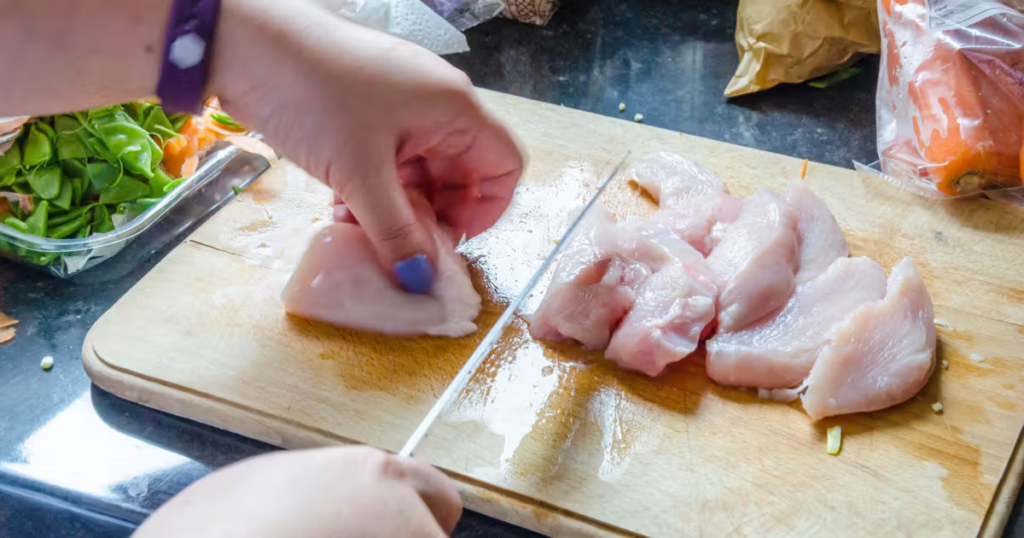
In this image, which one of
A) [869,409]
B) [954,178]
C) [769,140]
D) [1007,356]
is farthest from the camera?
[769,140]

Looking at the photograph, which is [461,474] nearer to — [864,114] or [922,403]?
[922,403]

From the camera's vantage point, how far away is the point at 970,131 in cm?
196

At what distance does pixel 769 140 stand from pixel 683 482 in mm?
1326

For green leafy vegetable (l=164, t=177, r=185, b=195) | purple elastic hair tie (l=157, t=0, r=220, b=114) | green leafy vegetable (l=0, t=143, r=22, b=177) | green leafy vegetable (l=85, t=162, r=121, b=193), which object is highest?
purple elastic hair tie (l=157, t=0, r=220, b=114)

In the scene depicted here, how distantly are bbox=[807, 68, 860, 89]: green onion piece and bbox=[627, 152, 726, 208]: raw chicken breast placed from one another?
0.81 meters

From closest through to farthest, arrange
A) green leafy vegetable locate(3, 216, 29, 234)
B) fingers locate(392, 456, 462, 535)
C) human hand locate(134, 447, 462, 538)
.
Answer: human hand locate(134, 447, 462, 538), fingers locate(392, 456, 462, 535), green leafy vegetable locate(3, 216, 29, 234)

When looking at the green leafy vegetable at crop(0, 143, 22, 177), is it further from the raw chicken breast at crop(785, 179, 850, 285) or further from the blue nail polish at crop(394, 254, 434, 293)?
the raw chicken breast at crop(785, 179, 850, 285)

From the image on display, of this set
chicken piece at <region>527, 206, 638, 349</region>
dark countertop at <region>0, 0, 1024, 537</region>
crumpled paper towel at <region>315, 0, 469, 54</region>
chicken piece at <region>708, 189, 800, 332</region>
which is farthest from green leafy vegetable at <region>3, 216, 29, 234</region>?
chicken piece at <region>708, 189, 800, 332</region>

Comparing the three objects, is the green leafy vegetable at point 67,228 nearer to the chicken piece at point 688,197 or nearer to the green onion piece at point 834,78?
the chicken piece at point 688,197

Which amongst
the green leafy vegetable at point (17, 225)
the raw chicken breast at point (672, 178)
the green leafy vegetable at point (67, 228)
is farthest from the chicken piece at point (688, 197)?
the green leafy vegetable at point (17, 225)

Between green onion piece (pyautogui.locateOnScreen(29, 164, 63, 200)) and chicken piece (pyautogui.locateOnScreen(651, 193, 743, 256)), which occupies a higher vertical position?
green onion piece (pyautogui.locateOnScreen(29, 164, 63, 200))

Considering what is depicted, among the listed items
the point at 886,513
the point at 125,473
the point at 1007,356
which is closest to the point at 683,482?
the point at 886,513

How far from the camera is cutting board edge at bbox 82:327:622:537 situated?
4.53ft

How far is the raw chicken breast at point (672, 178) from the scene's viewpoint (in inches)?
76.4
